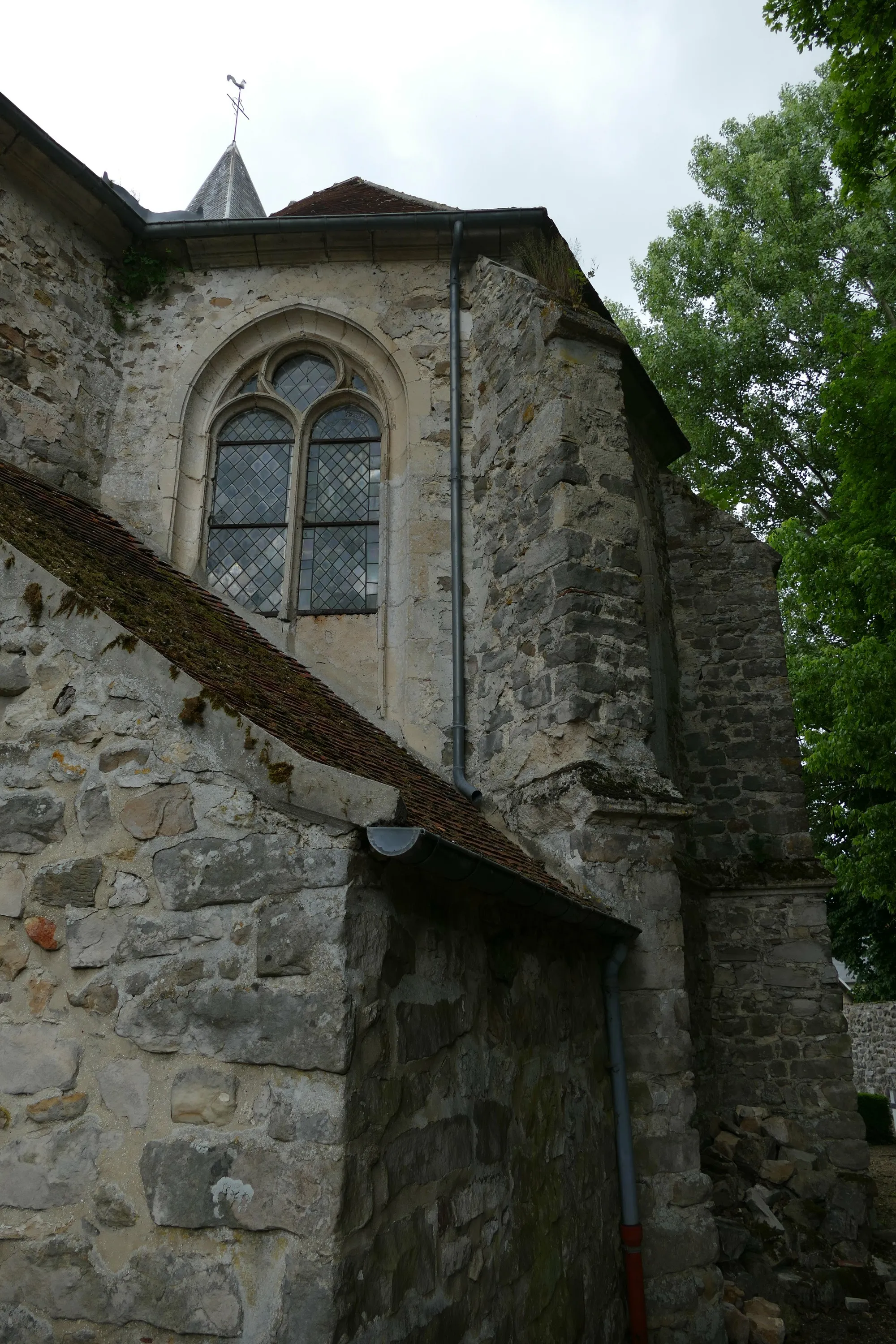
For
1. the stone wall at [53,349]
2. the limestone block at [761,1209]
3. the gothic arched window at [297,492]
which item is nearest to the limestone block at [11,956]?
the gothic arched window at [297,492]

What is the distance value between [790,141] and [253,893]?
63.4 ft

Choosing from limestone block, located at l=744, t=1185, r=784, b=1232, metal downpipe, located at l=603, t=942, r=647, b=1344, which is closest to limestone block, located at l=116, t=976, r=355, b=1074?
metal downpipe, located at l=603, t=942, r=647, b=1344

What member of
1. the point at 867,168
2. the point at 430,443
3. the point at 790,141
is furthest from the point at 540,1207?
the point at 790,141

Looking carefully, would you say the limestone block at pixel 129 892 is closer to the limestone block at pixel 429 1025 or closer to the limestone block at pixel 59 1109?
the limestone block at pixel 59 1109

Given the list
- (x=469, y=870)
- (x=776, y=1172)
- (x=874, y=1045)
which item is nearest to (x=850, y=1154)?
(x=776, y=1172)

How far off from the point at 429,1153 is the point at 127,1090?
3.13ft

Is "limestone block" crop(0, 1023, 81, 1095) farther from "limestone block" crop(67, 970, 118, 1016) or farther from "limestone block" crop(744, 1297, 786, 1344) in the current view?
"limestone block" crop(744, 1297, 786, 1344)

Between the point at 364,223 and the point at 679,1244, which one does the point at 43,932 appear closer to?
the point at 679,1244

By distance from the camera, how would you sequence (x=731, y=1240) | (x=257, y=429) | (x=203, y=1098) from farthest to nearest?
(x=257, y=429)
(x=731, y=1240)
(x=203, y=1098)

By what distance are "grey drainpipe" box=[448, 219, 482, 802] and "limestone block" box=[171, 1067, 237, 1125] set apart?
3.68 metres

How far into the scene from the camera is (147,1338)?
8.47 ft

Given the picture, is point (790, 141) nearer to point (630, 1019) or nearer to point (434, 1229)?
point (630, 1019)

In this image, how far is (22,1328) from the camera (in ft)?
8.86

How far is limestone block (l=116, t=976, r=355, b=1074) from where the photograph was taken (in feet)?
8.82
